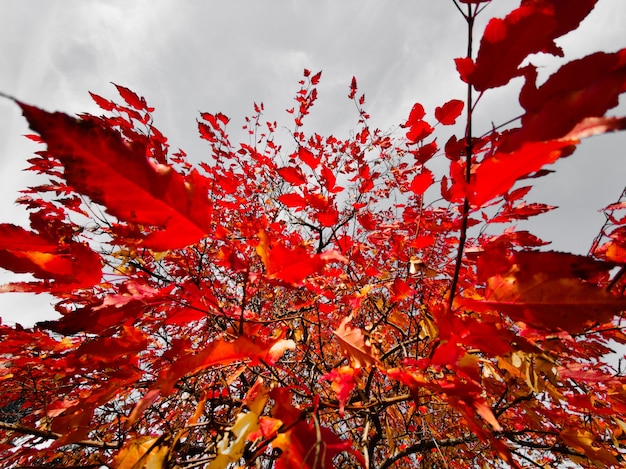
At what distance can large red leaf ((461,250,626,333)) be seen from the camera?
0.61 meters

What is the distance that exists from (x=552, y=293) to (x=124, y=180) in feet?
3.36

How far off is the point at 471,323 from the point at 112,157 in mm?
1030

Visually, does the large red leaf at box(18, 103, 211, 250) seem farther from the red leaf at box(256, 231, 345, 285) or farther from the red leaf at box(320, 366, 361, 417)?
the red leaf at box(320, 366, 361, 417)

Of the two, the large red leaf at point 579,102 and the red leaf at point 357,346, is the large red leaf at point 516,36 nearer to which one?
the large red leaf at point 579,102

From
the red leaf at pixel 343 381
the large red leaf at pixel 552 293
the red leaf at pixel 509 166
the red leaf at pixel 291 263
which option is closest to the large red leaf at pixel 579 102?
the red leaf at pixel 509 166

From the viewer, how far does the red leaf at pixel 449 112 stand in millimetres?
1475

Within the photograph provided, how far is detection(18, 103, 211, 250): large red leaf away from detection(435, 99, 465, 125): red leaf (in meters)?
1.30

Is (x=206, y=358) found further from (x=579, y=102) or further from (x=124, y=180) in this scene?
(x=579, y=102)

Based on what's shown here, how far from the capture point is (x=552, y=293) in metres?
0.66

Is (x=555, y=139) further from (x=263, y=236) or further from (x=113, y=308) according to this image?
(x=113, y=308)

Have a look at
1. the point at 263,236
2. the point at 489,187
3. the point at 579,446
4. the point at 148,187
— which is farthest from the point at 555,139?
the point at 579,446

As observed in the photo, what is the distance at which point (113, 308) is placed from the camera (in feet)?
3.26

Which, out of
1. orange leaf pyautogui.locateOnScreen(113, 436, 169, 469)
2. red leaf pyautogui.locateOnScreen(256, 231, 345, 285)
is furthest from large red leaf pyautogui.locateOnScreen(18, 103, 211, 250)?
orange leaf pyautogui.locateOnScreen(113, 436, 169, 469)

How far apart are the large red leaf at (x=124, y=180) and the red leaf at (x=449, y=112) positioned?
130 centimetres
